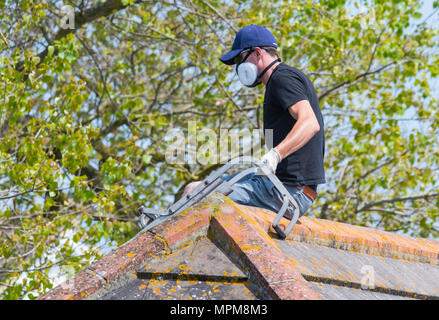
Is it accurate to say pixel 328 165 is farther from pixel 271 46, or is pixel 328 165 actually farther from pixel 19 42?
pixel 271 46

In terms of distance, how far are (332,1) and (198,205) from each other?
8.23m

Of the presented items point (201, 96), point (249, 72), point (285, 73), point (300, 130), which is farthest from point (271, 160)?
point (201, 96)

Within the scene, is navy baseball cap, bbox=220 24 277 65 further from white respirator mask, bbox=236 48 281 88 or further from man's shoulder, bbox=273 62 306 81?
man's shoulder, bbox=273 62 306 81

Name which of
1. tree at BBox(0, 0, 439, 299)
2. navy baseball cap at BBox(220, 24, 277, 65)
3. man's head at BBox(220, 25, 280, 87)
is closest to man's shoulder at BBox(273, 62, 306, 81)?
man's head at BBox(220, 25, 280, 87)

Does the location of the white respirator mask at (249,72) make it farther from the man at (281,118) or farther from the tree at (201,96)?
the tree at (201,96)

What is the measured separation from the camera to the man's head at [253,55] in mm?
4125

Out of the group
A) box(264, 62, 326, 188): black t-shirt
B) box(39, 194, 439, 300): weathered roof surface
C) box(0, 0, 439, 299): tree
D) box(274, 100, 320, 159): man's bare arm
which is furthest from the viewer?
box(0, 0, 439, 299): tree

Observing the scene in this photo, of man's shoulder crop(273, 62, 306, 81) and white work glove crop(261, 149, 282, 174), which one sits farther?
man's shoulder crop(273, 62, 306, 81)

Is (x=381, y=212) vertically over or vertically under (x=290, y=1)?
under

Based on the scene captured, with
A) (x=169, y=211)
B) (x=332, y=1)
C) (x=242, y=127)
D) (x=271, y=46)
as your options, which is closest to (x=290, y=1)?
(x=332, y=1)

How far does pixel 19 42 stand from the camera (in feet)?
28.7

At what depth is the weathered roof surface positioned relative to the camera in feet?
8.18

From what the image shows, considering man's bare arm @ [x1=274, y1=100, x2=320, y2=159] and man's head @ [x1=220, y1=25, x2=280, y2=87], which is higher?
man's head @ [x1=220, y1=25, x2=280, y2=87]

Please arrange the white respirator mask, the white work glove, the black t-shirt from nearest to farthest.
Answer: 1. the white work glove
2. the black t-shirt
3. the white respirator mask
